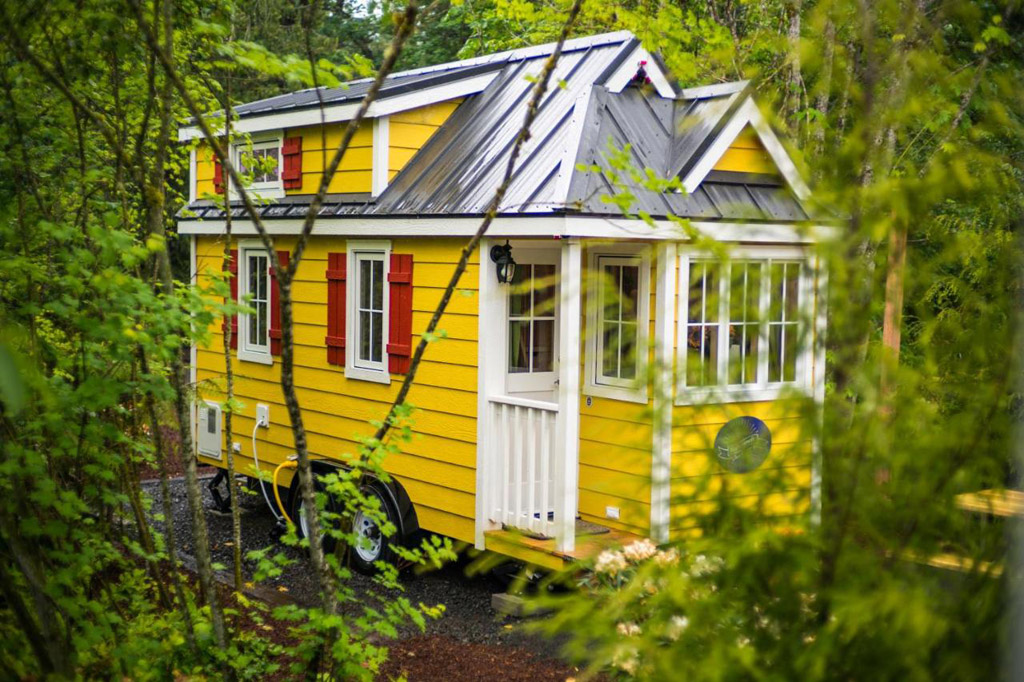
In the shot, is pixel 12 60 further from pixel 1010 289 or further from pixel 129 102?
pixel 1010 289

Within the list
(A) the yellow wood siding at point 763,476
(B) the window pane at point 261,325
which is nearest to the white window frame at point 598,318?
(B) the window pane at point 261,325

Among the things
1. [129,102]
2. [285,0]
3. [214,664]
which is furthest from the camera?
[285,0]

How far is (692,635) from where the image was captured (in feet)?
7.82

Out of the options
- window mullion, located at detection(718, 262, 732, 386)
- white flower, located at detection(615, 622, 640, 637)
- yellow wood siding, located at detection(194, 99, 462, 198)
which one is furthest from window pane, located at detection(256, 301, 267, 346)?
window mullion, located at detection(718, 262, 732, 386)

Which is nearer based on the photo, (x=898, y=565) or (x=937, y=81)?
(x=898, y=565)

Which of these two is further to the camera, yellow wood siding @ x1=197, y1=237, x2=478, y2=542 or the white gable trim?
yellow wood siding @ x1=197, y1=237, x2=478, y2=542

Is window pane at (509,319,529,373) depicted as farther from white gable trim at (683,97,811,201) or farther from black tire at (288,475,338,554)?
black tire at (288,475,338,554)

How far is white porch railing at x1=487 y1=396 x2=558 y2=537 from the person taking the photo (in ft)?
25.6

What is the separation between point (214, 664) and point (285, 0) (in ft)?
51.6

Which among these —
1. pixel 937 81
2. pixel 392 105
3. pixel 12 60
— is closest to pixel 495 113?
pixel 392 105

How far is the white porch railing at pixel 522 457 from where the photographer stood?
7.81 m

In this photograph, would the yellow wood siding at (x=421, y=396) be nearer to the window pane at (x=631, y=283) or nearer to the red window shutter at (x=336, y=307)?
the red window shutter at (x=336, y=307)

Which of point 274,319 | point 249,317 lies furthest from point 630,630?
point 249,317

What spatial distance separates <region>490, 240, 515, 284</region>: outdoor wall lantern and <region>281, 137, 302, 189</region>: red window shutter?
2.86 m
